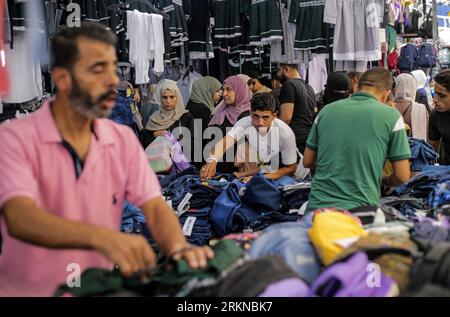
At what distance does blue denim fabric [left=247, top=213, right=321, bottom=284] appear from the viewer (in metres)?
1.87

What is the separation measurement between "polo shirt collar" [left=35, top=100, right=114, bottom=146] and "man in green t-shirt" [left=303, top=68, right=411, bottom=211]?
163 cm

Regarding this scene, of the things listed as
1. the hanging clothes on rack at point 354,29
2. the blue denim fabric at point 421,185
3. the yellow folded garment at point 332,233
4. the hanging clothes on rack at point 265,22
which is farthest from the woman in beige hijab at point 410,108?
the yellow folded garment at point 332,233

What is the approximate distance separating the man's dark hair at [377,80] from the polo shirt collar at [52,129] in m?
1.92

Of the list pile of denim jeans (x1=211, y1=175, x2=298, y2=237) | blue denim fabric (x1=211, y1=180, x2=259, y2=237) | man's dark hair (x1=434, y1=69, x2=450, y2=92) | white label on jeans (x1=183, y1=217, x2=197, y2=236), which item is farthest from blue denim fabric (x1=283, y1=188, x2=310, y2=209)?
man's dark hair (x1=434, y1=69, x2=450, y2=92)

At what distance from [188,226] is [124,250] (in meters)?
2.26

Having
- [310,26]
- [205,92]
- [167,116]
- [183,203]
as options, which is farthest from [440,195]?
[310,26]

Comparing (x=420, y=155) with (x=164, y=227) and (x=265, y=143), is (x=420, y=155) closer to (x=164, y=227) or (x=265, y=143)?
(x=265, y=143)

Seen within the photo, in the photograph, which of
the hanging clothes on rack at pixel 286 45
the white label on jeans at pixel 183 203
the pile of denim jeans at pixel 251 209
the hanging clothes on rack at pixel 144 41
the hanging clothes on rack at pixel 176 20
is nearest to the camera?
the pile of denim jeans at pixel 251 209

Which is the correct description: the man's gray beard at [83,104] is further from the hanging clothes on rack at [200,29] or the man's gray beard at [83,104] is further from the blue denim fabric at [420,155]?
the hanging clothes on rack at [200,29]

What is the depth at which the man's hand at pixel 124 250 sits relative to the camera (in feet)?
5.15

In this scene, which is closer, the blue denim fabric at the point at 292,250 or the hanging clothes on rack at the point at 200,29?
the blue denim fabric at the point at 292,250

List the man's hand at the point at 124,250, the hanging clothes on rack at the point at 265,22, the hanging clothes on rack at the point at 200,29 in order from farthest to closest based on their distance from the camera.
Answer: the hanging clothes on rack at the point at 200,29
the hanging clothes on rack at the point at 265,22
the man's hand at the point at 124,250

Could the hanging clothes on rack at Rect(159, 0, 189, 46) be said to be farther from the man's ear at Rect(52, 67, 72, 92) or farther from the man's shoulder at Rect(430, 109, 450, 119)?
the man's ear at Rect(52, 67, 72, 92)

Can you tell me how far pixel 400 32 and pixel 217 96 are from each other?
794cm
